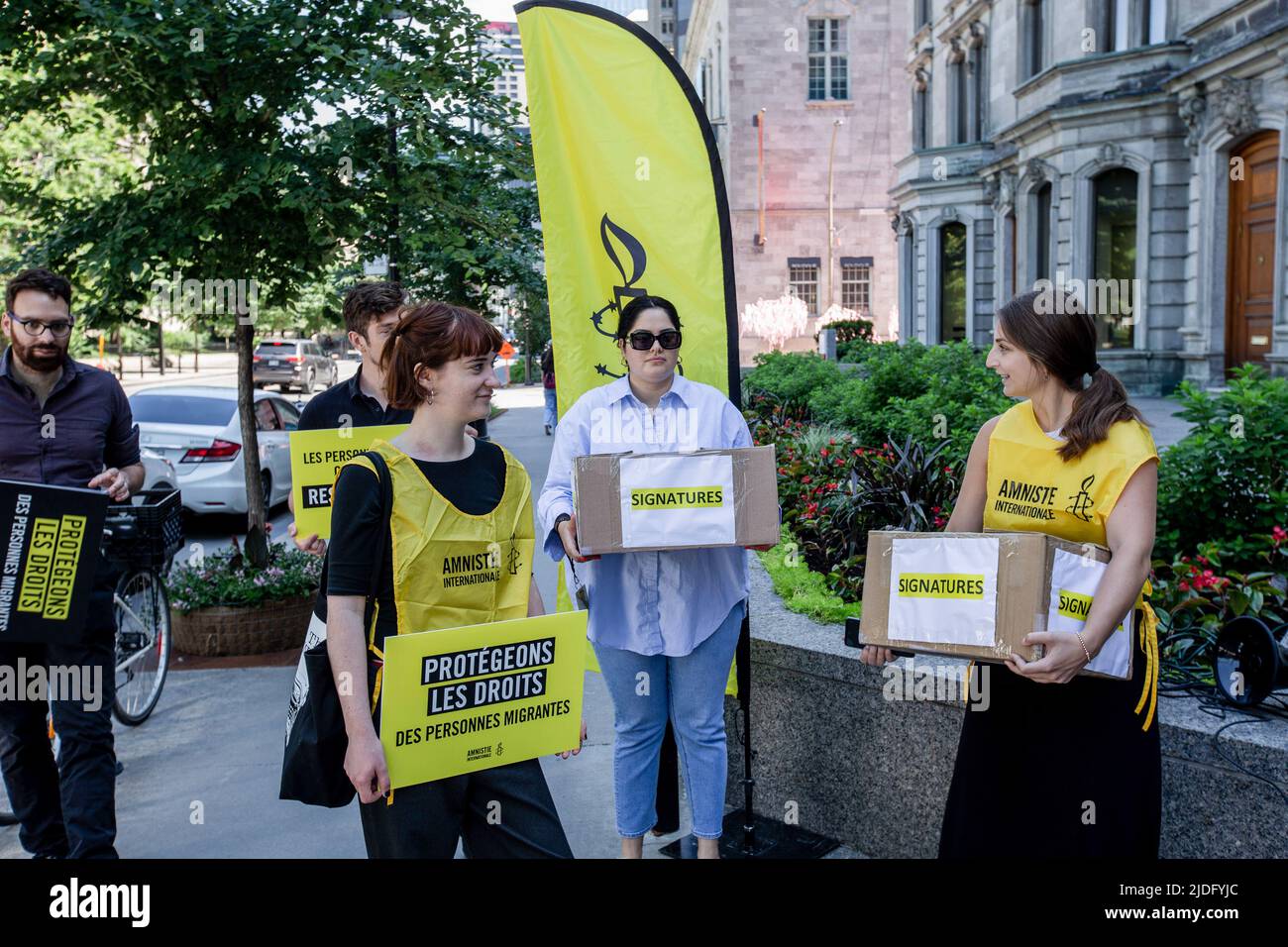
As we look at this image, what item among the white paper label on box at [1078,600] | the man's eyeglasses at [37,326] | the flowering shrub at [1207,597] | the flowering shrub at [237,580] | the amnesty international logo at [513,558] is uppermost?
the man's eyeglasses at [37,326]

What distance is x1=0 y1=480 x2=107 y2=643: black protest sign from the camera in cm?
392

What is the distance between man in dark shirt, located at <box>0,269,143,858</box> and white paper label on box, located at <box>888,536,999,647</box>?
2.97m

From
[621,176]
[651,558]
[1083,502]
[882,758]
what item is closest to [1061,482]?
[1083,502]

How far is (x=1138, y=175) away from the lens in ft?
73.6

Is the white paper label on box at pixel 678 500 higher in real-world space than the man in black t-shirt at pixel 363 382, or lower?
lower

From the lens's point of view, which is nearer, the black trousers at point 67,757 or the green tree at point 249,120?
the black trousers at point 67,757

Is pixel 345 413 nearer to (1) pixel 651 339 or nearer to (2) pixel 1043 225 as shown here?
(1) pixel 651 339

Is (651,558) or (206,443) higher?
(651,558)

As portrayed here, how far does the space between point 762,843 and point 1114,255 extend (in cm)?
2197

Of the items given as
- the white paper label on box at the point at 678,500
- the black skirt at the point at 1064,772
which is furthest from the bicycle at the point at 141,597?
the black skirt at the point at 1064,772

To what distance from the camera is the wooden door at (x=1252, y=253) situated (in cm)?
1869

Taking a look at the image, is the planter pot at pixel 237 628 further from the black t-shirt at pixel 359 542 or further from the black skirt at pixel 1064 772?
the black skirt at pixel 1064 772

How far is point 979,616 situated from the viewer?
3031mm

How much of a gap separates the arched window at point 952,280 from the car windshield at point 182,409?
24.1 metres
